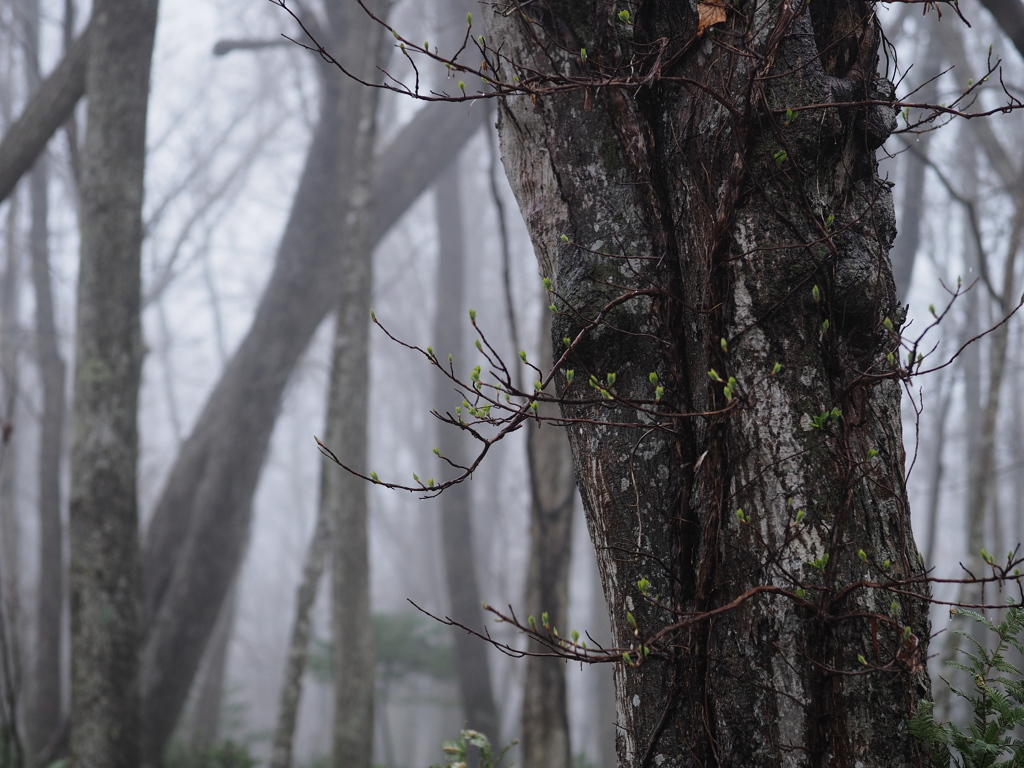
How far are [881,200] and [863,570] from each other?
0.97 m

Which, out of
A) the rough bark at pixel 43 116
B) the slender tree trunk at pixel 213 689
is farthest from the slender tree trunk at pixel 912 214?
the slender tree trunk at pixel 213 689

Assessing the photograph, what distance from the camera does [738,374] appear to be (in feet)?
5.65

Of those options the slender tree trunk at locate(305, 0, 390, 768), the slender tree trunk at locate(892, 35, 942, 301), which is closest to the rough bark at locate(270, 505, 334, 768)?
the slender tree trunk at locate(305, 0, 390, 768)

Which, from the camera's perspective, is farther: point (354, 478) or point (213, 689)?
A: point (213, 689)

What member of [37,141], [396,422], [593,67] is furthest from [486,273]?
[593,67]

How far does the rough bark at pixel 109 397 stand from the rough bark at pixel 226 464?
1.83 metres

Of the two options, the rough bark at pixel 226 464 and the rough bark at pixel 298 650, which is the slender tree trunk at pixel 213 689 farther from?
the rough bark at pixel 298 650

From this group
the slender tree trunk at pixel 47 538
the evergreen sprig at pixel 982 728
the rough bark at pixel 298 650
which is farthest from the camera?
the slender tree trunk at pixel 47 538

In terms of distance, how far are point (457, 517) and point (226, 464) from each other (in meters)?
4.76

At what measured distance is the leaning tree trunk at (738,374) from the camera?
1.59 m

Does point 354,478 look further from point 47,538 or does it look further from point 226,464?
point 47,538

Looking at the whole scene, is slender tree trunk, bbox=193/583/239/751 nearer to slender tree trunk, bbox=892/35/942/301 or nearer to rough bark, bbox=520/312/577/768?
rough bark, bbox=520/312/577/768

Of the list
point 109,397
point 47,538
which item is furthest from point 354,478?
point 47,538

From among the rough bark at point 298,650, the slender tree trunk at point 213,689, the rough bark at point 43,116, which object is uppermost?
the rough bark at point 43,116
